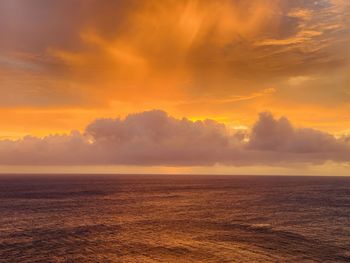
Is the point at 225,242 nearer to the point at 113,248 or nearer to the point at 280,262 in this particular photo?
the point at 280,262

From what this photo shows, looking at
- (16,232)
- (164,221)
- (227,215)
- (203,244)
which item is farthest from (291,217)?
(16,232)

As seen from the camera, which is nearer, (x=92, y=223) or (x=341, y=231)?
(x=341, y=231)

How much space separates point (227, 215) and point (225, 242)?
39194 mm

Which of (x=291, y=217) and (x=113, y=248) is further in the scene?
(x=291, y=217)

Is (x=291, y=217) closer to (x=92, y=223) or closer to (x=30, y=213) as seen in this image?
(x=92, y=223)

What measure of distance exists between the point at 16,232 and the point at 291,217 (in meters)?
77.6

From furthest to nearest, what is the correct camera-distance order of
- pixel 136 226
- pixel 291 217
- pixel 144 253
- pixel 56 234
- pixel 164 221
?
pixel 291 217 → pixel 164 221 → pixel 136 226 → pixel 56 234 → pixel 144 253

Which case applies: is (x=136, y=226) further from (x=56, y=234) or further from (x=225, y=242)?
(x=225, y=242)

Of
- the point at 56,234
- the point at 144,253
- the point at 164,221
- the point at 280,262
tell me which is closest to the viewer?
the point at 280,262

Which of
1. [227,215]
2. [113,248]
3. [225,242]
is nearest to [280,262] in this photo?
[225,242]

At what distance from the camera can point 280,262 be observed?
196 ft

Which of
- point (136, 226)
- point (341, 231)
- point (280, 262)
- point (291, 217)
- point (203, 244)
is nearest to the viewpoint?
point (280, 262)

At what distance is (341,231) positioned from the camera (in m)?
86.6

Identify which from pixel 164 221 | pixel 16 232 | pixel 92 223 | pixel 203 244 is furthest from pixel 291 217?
pixel 16 232
